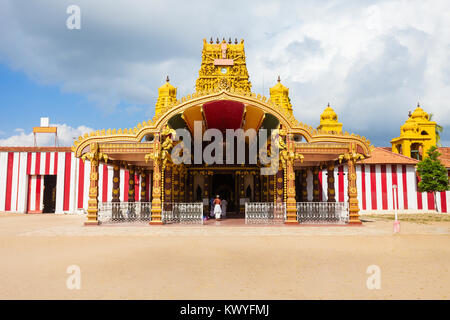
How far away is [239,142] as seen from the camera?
2245 centimetres

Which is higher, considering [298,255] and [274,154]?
[274,154]

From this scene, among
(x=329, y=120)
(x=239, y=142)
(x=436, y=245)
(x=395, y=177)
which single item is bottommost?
(x=436, y=245)

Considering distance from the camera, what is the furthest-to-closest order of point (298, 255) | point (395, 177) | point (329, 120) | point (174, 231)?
point (329, 120)
point (395, 177)
point (174, 231)
point (298, 255)

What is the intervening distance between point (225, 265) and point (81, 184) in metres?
24.8

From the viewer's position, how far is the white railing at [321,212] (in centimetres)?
1695

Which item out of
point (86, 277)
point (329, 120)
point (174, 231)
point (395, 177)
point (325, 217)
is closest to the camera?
point (86, 277)

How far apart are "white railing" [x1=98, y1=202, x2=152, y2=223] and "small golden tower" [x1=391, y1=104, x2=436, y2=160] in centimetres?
3163

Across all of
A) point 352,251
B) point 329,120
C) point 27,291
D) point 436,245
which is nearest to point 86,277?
point 27,291

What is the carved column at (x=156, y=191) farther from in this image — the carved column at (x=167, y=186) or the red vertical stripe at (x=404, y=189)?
the red vertical stripe at (x=404, y=189)

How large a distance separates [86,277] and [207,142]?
707 inches

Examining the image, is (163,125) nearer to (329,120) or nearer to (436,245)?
(436,245)

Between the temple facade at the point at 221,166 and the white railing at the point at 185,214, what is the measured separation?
0.19 ft

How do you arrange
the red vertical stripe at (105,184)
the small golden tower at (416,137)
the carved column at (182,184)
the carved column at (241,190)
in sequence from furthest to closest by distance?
1. the small golden tower at (416,137)
2. the red vertical stripe at (105,184)
3. the carved column at (241,190)
4. the carved column at (182,184)

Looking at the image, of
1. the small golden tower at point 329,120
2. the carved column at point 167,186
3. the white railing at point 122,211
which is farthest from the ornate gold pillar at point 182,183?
the small golden tower at point 329,120
